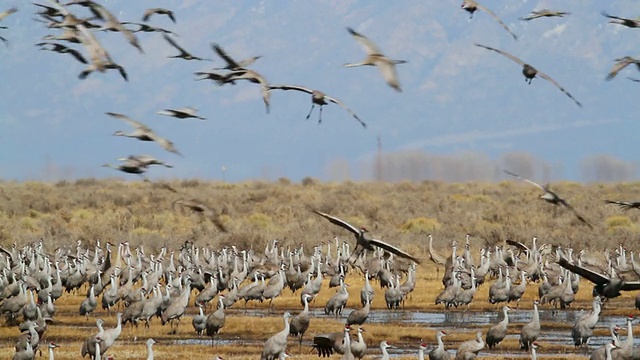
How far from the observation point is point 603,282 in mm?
7062

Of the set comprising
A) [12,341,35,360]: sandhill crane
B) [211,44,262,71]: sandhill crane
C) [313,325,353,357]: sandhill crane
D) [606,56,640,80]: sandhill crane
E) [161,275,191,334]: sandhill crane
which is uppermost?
[211,44,262,71]: sandhill crane

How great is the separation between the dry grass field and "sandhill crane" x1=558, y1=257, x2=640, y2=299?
6762 mm

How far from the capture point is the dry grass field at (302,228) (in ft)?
74.4

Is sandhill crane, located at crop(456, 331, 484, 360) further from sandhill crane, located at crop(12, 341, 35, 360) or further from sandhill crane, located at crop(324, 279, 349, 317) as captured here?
sandhill crane, located at crop(324, 279, 349, 317)

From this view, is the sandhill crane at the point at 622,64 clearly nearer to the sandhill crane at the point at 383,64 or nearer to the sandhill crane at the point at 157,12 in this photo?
the sandhill crane at the point at 383,64

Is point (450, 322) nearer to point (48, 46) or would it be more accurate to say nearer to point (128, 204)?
point (48, 46)

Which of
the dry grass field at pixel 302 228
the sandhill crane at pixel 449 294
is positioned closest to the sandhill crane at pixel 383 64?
the dry grass field at pixel 302 228

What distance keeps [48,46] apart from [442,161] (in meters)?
138

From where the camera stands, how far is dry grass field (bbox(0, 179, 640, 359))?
2269cm

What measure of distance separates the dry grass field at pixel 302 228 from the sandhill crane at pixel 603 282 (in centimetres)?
676

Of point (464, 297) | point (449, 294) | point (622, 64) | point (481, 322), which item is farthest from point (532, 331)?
point (622, 64)

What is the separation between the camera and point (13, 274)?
27.7 m

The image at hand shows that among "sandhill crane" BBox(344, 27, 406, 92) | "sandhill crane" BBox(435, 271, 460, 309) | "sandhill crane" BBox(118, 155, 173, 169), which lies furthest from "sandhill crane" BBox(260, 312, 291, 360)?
"sandhill crane" BBox(435, 271, 460, 309)

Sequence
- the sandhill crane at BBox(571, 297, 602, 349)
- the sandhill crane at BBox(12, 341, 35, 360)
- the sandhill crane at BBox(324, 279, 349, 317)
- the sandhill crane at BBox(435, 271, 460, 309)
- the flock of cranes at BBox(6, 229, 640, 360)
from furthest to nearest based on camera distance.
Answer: the sandhill crane at BBox(435, 271, 460, 309)
the sandhill crane at BBox(324, 279, 349, 317)
the sandhill crane at BBox(571, 297, 602, 349)
the flock of cranes at BBox(6, 229, 640, 360)
the sandhill crane at BBox(12, 341, 35, 360)
